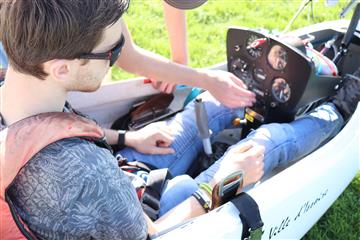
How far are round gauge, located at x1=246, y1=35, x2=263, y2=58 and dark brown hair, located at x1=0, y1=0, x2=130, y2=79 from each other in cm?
96

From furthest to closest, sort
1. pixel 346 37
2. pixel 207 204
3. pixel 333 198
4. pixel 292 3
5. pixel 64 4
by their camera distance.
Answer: pixel 292 3 < pixel 346 37 < pixel 333 198 < pixel 207 204 < pixel 64 4

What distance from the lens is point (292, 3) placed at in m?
4.20

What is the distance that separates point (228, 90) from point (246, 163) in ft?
1.40

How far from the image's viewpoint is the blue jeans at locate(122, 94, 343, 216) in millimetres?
1884

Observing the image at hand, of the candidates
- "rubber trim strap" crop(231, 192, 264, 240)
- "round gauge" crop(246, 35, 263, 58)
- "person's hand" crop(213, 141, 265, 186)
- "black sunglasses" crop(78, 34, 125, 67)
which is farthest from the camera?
"round gauge" crop(246, 35, 263, 58)

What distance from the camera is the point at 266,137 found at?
74.5 inches

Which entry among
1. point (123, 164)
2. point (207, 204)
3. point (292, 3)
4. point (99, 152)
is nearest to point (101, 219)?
point (99, 152)

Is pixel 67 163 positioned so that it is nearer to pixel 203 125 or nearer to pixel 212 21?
pixel 203 125

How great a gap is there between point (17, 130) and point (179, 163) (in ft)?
3.25

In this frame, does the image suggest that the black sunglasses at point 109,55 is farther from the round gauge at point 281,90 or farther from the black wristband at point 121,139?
the round gauge at point 281,90

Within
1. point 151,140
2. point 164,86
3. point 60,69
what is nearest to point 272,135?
point 151,140

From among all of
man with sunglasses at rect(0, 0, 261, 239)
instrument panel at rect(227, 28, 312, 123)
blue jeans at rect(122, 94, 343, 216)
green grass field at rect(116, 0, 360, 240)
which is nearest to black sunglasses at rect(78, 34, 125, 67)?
man with sunglasses at rect(0, 0, 261, 239)

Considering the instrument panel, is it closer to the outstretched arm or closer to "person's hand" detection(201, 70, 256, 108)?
"person's hand" detection(201, 70, 256, 108)

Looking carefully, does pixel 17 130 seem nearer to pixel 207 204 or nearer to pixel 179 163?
pixel 207 204
